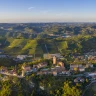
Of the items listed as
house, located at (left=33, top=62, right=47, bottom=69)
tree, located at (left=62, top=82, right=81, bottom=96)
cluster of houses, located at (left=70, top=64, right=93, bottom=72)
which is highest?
house, located at (left=33, top=62, right=47, bottom=69)

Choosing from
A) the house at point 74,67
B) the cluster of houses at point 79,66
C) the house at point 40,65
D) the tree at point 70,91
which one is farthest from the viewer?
the house at point 40,65

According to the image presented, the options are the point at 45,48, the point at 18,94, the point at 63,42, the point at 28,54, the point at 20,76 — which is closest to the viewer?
the point at 18,94

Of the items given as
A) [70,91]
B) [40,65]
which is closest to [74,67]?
[40,65]

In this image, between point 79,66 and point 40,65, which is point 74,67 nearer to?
point 79,66

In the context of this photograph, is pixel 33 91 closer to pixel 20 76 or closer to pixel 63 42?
pixel 20 76

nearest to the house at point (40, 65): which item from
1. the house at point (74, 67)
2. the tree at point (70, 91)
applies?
the house at point (74, 67)

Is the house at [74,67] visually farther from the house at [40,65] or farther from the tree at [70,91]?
the tree at [70,91]

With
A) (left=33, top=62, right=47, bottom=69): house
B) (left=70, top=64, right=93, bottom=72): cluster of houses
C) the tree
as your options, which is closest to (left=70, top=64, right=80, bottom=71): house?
(left=70, top=64, right=93, bottom=72): cluster of houses

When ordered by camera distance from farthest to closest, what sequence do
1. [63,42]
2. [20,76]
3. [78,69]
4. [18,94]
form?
[63,42]
[78,69]
[20,76]
[18,94]

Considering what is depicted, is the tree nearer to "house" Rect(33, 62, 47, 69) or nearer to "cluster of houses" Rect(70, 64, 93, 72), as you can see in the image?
"cluster of houses" Rect(70, 64, 93, 72)

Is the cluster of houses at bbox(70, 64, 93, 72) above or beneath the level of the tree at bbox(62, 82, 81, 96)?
above

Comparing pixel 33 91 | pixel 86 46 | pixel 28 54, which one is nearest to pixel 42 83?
pixel 33 91
